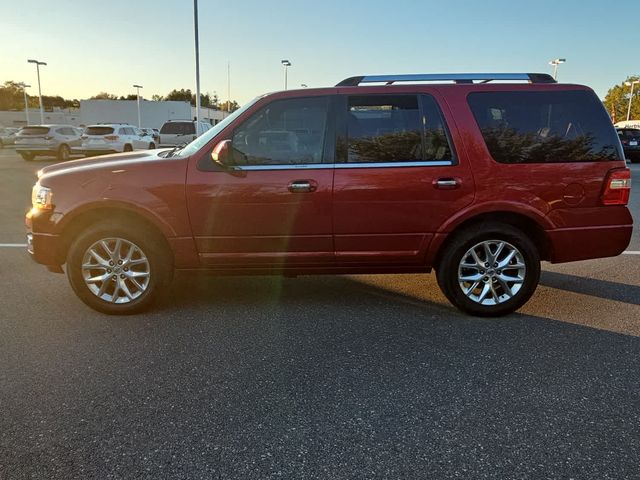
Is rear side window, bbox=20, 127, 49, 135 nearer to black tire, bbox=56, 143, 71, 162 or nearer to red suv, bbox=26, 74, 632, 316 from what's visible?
black tire, bbox=56, 143, 71, 162

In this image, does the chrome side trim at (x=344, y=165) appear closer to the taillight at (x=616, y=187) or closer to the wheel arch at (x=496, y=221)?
the wheel arch at (x=496, y=221)

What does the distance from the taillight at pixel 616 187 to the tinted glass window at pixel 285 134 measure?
2.37 m

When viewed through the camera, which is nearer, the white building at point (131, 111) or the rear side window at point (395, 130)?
the rear side window at point (395, 130)

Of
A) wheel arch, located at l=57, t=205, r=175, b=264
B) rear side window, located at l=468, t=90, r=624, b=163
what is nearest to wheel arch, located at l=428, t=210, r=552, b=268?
rear side window, located at l=468, t=90, r=624, b=163

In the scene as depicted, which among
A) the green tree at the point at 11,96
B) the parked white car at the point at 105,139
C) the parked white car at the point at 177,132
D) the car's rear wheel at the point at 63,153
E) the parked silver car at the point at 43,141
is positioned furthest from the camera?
the green tree at the point at 11,96

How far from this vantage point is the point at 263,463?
2.30 m

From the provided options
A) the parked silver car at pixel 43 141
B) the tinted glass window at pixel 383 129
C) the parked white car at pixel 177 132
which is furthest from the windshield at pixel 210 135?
the parked silver car at pixel 43 141

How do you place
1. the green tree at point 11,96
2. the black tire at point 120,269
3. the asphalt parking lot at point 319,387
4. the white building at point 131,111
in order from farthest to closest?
the green tree at point 11,96 → the white building at point 131,111 → the black tire at point 120,269 → the asphalt parking lot at point 319,387

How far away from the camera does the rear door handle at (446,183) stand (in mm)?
4004

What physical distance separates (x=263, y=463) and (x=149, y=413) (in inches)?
31.7

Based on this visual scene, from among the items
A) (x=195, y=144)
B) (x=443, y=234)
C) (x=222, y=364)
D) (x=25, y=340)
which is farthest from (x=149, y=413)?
(x=443, y=234)

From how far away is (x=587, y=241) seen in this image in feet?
13.7

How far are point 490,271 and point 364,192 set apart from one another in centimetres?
128

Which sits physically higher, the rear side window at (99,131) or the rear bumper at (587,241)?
the rear side window at (99,131)
